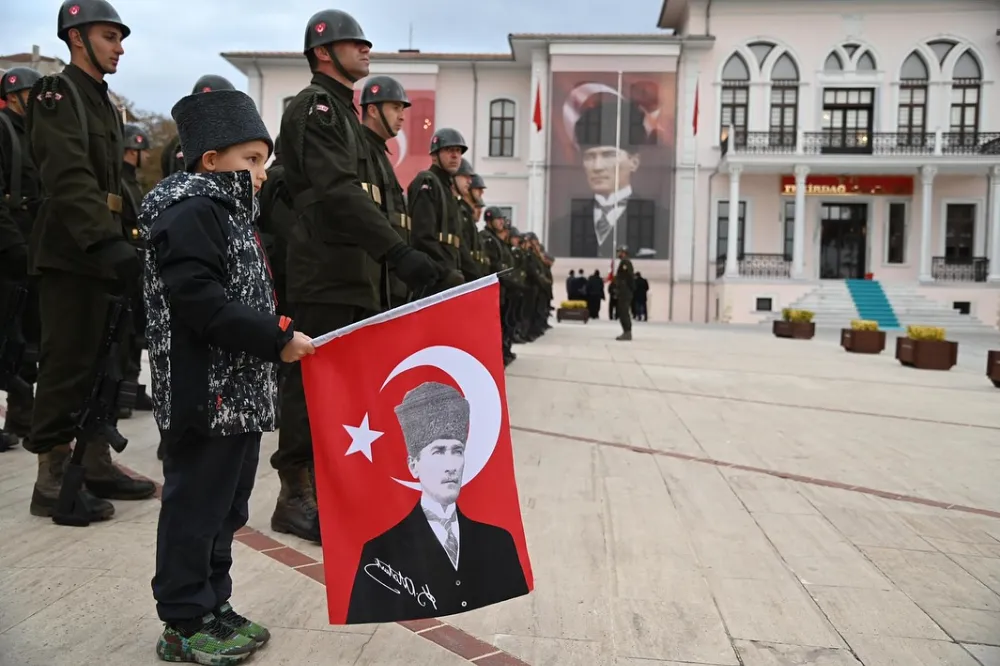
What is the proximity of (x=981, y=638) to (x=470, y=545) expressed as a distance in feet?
5.84

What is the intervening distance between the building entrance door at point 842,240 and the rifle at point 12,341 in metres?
34.7

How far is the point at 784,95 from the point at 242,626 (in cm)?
3685

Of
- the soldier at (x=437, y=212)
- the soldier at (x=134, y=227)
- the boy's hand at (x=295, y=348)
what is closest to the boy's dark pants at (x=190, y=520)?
the boy's hand at (x=295, y=348)

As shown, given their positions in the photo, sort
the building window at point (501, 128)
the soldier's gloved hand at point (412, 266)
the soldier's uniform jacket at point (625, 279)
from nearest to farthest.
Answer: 1. the soldier's gloved hand at point (412, 266)
2. the soldier's uniform jacket at point (625, 279)
3. the building window at point (501, 128)

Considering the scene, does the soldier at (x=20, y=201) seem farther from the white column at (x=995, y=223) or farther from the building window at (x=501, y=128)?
the white column at (x=995, y=223)

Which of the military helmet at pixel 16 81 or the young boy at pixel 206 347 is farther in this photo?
the military helmet at pixel 16 81

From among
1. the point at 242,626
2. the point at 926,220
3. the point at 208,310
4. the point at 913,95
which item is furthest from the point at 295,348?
the point at 913,95

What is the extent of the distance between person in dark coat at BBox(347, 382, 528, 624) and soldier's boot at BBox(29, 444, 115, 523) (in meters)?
2.02

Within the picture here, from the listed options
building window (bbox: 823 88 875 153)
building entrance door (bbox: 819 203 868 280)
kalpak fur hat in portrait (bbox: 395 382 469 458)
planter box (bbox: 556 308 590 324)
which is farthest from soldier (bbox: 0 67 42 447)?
building entrance door (bbox: 819 203 868 280)

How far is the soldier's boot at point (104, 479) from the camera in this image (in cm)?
443

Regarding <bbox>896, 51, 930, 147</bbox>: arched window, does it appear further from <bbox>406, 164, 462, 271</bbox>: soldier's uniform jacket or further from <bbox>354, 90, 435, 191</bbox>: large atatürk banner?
<bbox>406, 164, 462, 271</bbox>: soldier's uniform jacket

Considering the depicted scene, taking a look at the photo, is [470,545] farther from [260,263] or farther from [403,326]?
[260,263]

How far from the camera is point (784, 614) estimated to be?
10.4 ft

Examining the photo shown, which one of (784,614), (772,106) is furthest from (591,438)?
(772,106)
